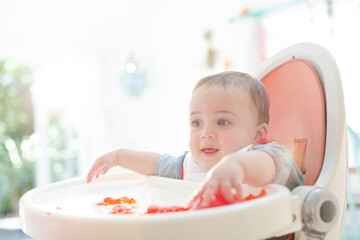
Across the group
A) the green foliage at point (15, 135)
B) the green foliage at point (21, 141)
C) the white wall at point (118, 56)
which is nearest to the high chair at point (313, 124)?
the white wall at point (118, 56)

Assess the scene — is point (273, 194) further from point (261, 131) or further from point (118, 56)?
point (118, 56)

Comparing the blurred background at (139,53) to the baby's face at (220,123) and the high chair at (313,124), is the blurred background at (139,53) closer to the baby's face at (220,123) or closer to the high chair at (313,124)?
the high chair at (313,124)

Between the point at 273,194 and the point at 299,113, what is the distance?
0.37m

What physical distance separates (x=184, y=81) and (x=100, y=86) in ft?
4.36

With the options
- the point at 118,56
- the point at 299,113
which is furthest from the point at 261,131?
the point at 118,56

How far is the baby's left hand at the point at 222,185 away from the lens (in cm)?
49

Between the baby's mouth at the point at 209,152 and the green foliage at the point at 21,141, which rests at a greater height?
the baby's mouth at the point at 209,152

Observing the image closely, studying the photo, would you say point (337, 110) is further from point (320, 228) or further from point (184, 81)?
point (184, 81)

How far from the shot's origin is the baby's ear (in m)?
0.82

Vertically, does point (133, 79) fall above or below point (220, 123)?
above

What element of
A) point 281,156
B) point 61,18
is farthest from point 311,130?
point 61,18

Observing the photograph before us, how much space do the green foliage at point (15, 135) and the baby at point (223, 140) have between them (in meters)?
5.14

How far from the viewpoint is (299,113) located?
2.72ft

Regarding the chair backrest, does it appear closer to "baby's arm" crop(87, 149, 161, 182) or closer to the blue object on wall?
"baby's arm" crop(87, 149, 161, 182)
